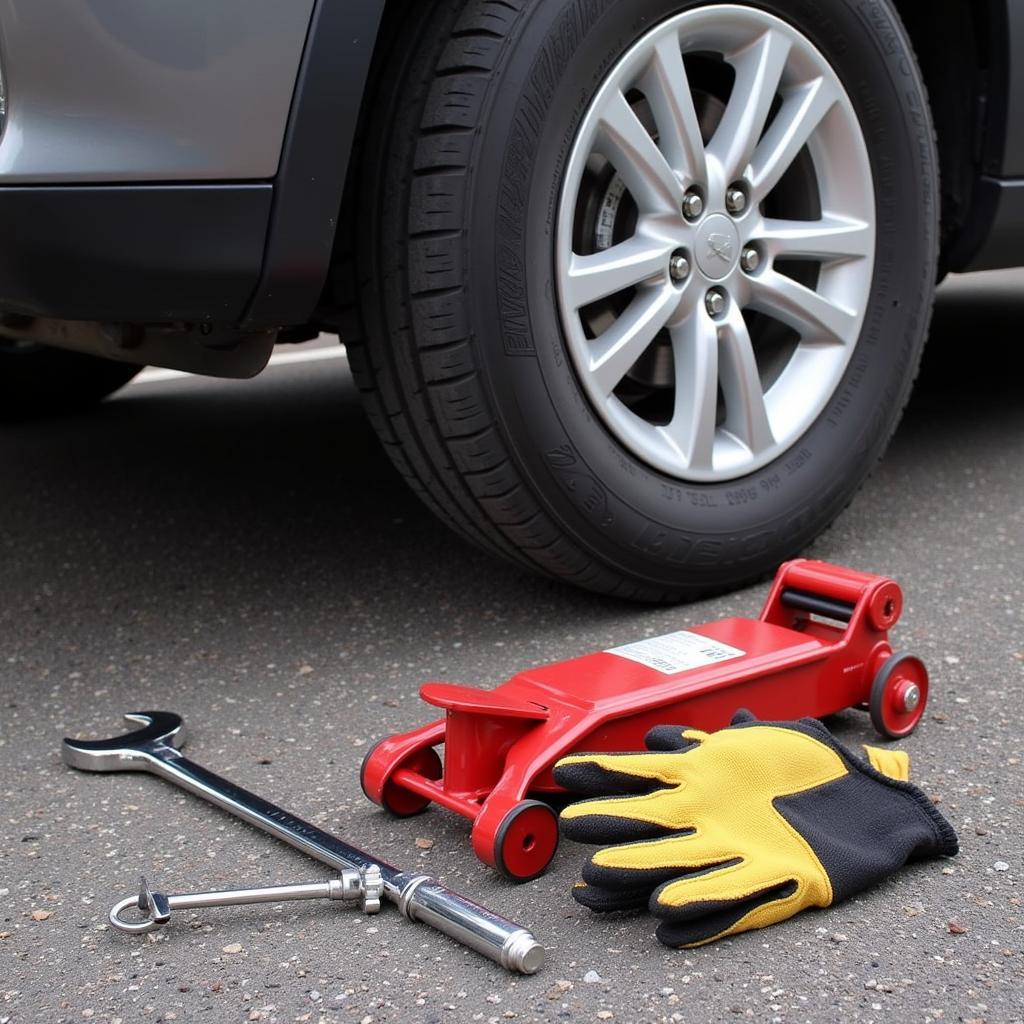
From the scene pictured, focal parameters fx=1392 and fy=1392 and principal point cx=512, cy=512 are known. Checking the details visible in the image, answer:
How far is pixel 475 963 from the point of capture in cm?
125

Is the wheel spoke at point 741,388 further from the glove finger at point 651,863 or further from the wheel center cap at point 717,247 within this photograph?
the glove finger at point 651,863

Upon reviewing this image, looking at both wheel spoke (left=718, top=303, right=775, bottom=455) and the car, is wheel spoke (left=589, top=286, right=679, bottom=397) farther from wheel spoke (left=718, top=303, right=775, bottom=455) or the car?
wheel spoke (left=718, top=303, right=775, bottom=455)

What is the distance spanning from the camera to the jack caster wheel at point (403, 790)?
5.03 ft

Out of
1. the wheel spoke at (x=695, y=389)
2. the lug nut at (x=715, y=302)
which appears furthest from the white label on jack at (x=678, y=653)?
the lug nut at (x=715, y=302)

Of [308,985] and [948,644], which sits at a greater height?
[948,644]

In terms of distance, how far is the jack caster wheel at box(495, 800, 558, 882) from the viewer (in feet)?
4.49

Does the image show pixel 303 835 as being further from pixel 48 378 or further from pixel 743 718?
pixel 48 378

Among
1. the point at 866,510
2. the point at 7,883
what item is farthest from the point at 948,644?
the point at 7,883

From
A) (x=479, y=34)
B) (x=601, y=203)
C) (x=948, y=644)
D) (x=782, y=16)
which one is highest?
(x=782, y=16)

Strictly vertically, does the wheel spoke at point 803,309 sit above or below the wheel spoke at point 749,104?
below

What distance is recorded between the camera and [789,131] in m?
2.16

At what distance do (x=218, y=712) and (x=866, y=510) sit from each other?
1.34 metres

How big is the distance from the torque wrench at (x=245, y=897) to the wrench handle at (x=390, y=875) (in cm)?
2

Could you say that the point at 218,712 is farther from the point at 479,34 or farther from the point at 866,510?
the point at 866,510
